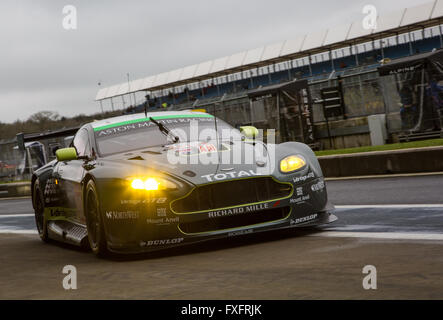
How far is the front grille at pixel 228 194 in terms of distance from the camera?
598cm

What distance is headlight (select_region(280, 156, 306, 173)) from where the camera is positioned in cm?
634

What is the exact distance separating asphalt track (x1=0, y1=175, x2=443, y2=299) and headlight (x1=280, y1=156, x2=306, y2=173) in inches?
24.3

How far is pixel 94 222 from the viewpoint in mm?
6652

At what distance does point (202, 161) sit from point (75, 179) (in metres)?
1.73

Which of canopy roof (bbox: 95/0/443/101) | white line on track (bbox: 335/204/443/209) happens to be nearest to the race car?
white line on track (bbox: 335/204/443/209)

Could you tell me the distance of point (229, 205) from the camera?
6051mm

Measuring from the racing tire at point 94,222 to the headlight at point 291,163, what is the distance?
1.67m

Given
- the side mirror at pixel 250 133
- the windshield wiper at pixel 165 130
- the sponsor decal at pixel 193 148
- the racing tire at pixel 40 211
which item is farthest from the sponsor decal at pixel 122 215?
the racing tire at pixel 40 211

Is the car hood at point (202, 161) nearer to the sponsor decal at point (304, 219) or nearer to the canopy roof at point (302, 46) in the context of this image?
the sponsor decal at point (304, 219)

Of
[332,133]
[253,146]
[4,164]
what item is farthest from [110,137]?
[4,164]

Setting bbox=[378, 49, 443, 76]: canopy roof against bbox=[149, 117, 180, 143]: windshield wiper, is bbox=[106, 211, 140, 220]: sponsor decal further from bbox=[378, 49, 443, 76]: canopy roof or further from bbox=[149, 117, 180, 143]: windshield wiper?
bbox=[378, 49, 443, 76]: canopy roof

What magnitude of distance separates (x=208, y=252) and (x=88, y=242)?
160 centimetres

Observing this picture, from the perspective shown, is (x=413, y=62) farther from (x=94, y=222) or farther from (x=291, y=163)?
(x=94, y=222)

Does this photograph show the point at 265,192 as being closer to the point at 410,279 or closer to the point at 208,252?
the point at 208,252
